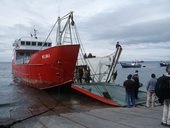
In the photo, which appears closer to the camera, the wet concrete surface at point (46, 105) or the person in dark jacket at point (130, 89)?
the wet concrete surface at point (46, 105)

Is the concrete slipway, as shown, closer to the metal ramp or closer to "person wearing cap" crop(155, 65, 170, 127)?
"person wearing cap" crop(155, 65, 170, 127)

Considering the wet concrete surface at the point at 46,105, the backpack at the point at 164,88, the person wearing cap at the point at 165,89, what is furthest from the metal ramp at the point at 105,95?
the backpack at the point at 164,88

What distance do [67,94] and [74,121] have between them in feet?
29.2

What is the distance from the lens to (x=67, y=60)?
15766 mm

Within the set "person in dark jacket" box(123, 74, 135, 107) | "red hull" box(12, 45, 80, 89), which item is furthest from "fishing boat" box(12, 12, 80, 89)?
"person in dark jacket" box(123, 74, 135, 107)

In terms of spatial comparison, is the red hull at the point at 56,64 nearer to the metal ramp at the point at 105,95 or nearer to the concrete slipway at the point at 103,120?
the metal ramp at the point at 105,95

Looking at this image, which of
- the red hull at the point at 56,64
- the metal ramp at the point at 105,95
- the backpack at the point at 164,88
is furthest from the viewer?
the red hull at the point at 56,64

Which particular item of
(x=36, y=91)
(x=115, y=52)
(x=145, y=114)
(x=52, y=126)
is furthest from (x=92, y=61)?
(x=52, y=126)

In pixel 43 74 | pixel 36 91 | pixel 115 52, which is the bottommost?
pixel 36 91

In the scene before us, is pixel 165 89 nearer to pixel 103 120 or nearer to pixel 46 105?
pixel 103 120

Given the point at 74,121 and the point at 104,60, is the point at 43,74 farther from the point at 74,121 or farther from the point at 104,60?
the point at 74,121

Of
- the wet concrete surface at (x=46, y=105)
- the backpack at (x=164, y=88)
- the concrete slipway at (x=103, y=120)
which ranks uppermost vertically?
the backpack at (x=164, y=88)

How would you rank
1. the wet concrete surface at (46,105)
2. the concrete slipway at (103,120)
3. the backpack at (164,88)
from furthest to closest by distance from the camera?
the wet concrete surface at (46,105), the concrete slipway at (103,120), the backpack at (164,88)

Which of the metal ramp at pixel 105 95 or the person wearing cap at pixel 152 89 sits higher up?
the person wearing cap at pixel 152 89
